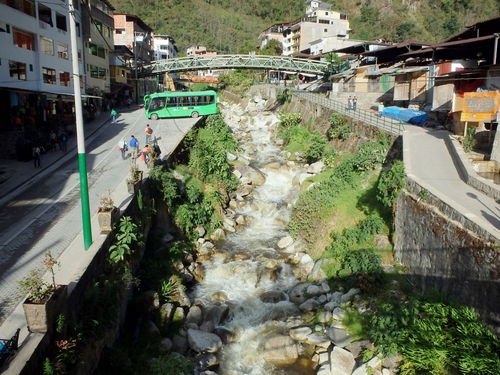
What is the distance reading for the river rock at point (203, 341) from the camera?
1327 centimetres

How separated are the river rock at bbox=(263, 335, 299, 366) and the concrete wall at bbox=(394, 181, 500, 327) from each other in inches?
210

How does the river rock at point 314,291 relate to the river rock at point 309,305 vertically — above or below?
above

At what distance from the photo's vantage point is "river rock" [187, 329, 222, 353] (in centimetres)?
1327

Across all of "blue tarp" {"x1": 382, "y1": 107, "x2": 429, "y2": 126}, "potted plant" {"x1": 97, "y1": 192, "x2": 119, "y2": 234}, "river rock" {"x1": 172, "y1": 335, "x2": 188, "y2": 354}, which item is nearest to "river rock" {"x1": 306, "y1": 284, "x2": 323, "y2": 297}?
"river rock" {"x1": 172, "y1": 335, "x2": 188, "y2": 354}

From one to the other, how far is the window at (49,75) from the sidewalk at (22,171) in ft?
27.6

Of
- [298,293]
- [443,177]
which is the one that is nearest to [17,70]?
[298,293]

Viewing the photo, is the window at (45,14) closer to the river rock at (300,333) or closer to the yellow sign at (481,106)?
the river rock at (300,333)

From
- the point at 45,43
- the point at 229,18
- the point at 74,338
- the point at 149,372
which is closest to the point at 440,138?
the point at 149,372

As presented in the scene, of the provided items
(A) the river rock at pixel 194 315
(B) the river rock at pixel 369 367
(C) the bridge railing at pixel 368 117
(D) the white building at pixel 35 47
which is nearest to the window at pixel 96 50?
(D) the white building at pixel 35 47

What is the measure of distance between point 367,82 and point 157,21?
345 ft

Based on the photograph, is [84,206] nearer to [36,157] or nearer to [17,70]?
[36,157]

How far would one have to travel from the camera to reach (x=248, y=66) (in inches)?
2285

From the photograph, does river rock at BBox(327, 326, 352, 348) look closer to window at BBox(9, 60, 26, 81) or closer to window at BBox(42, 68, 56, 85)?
window at BBox(9, 60, 26, 81)

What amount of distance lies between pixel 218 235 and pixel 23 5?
25.3m
